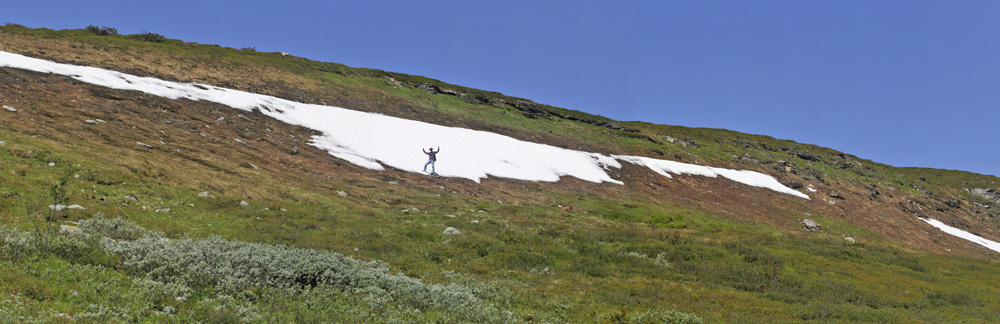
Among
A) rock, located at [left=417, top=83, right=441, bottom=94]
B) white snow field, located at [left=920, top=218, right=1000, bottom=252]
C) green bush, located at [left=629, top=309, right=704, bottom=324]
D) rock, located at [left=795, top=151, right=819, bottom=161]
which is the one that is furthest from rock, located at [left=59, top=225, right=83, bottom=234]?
rock, located at [left=795, top=151, right=819, bottom=161]

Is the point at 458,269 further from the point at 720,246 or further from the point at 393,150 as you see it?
the point at 393,150

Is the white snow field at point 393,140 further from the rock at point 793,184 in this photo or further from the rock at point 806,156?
the rock at point 806,156

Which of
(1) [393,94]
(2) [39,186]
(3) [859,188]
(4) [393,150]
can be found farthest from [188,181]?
(3) [859,188]

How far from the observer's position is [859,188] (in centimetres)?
6231

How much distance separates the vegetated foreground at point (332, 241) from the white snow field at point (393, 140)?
1.88m

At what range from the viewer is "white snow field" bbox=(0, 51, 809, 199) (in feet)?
106

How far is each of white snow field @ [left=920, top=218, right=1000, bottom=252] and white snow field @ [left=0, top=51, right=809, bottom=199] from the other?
1124 inches

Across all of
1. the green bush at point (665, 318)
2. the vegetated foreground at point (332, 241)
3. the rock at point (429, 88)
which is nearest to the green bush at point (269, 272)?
the vegetated foreground at point (332, 241)

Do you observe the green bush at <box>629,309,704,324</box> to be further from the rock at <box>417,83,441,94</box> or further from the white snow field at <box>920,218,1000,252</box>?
the rock at <box>417,83,441,94</box>

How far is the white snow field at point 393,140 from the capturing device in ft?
106

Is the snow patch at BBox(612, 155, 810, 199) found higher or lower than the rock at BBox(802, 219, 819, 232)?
higher

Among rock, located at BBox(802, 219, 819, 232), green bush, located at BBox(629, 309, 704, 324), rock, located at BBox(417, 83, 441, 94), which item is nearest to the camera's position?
green bush, located at BBox(629, 309, 704, 324)

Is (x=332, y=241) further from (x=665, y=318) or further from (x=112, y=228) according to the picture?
(x=665, y=318)

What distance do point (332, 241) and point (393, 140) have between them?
23393 millimetres
